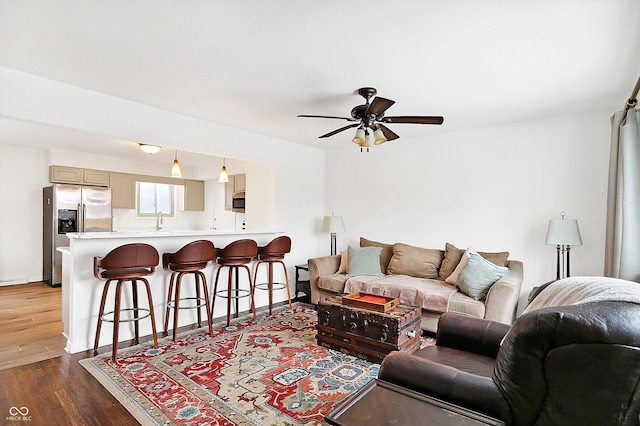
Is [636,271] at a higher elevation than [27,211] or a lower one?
lower

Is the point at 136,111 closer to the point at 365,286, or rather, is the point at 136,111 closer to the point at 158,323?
the point at 158,323

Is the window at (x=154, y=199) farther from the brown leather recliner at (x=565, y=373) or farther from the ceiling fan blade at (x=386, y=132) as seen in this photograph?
the brown leather recliner at (x=565, y=373)

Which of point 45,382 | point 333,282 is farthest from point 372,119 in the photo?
point 45,382

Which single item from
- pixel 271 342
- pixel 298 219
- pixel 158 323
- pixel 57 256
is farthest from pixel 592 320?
pixel 57 256

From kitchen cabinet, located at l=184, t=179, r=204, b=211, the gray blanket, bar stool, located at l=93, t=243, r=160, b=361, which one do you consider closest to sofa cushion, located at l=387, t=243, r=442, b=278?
the gray blanket

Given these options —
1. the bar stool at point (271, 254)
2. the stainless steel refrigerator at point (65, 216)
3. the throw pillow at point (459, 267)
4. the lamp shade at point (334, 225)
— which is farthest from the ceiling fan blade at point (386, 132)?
the stainless steel refrigerator at point (65, 216)

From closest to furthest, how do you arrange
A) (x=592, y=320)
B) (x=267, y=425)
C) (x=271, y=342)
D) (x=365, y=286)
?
(x=592, y=320), (x=267, y=425), (x=271, y=342), (x=365, y=286)

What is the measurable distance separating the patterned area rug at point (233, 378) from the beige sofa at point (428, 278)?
957mm

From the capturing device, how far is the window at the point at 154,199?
291 inches

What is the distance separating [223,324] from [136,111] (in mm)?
2468

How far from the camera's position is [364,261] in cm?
456

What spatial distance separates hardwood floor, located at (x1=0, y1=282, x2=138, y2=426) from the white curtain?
386 cm

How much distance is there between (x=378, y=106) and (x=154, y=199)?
648 cm

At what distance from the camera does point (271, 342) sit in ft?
11.0
